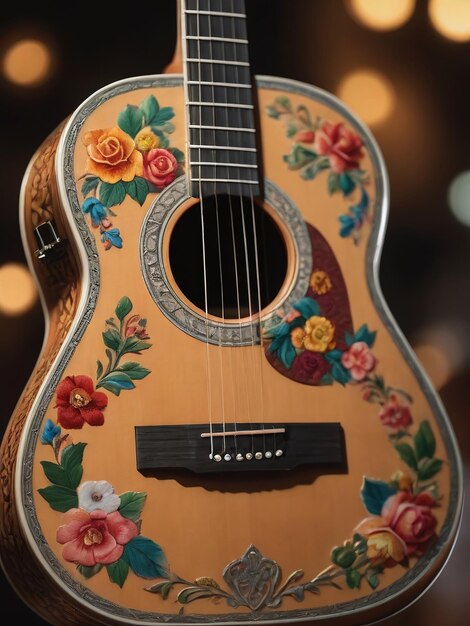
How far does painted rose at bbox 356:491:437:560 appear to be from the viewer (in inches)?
55.8

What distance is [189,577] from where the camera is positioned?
50.6 inches

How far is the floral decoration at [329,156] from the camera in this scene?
155cm

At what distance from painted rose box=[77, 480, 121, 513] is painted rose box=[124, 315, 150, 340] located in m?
0.21

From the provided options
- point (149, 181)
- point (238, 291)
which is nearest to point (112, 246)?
point (149, 181)

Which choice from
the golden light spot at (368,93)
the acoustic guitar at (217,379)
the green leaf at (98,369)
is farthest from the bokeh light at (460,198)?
the green leaf at (98,369)

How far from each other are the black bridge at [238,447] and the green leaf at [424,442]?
0.45 ft

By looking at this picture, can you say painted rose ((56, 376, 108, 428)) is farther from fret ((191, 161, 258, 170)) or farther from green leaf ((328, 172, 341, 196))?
green leaf ((328, 172, 341, 196))

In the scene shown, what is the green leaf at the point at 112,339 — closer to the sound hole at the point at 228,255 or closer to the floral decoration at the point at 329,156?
the sound hole at the point at 228,255

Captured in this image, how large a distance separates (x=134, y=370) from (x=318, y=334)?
1.01ft

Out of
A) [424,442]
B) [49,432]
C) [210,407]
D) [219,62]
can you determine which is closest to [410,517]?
[424,442]

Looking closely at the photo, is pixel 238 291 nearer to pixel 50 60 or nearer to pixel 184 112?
pixel 184 112

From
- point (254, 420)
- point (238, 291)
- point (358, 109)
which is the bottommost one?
point (254, 420)

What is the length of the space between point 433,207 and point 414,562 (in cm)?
89

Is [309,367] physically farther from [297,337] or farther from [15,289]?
[15,289]
